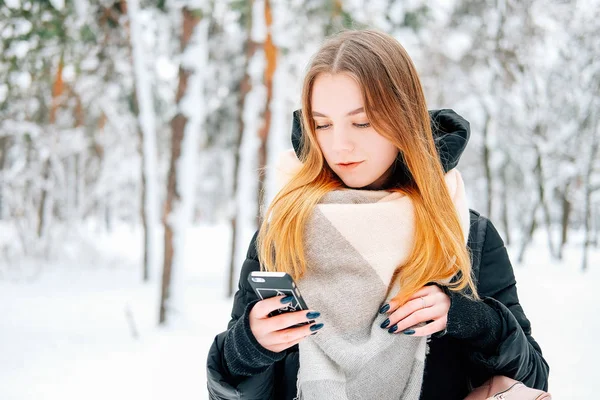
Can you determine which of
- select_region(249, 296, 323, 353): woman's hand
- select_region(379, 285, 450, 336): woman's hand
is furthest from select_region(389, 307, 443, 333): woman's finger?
select_region(249, 296, 323, 353): woman's hand

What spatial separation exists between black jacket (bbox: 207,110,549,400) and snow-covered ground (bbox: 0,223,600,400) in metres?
3.87

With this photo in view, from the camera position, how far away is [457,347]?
61.9 inches

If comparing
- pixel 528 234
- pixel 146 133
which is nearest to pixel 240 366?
pixel 146 133

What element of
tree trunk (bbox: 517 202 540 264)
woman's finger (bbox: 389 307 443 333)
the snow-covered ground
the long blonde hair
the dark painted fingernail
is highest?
the long blonde hair

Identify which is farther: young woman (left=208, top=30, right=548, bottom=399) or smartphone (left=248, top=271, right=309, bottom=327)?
young woman (left=208, top=30, right=548, bottom=399)

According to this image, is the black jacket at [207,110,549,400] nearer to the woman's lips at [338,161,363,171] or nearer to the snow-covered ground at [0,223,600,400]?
the woman's lips at [338,161,363,171]

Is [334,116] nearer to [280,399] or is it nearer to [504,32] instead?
[280,399]

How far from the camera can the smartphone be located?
3.75 feet

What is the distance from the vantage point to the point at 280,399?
155 centimetres

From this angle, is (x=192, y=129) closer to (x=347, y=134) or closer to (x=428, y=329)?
(x=347, y=134)

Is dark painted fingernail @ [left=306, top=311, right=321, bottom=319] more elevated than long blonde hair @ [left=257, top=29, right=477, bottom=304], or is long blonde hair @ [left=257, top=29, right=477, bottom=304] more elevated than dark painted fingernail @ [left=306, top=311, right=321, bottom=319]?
long blonde hair @ [left=257, top=29, right=477, bottom=304]

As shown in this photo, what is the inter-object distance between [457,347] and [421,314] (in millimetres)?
374

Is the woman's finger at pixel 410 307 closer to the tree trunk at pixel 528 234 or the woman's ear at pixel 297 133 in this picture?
the woman's ear at pixel 297 133

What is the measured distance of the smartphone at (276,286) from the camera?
45.0 inches
